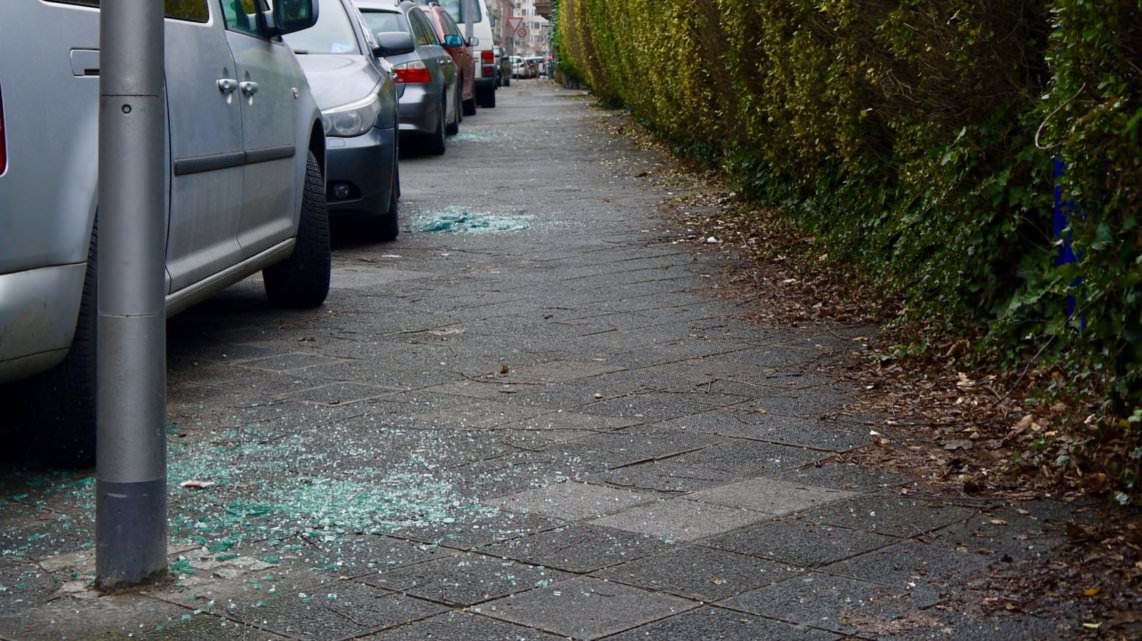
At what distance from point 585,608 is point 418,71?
1311cm

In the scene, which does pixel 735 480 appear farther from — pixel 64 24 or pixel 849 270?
pixel 849 270

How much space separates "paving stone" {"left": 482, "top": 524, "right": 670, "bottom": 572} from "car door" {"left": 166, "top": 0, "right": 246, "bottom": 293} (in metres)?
2.00

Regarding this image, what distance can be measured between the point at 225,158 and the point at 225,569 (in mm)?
2489

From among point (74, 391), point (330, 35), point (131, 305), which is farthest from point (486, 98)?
point (131, 305)

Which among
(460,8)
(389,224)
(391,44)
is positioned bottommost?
(389,224)

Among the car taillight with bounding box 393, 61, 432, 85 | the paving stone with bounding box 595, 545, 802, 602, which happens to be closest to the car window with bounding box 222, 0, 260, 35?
the paving stone with bounding box 595, 545, 802, 602

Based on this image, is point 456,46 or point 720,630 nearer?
point 720,630

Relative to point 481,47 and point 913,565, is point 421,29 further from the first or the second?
point 481,47

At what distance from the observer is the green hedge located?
4.20 meters

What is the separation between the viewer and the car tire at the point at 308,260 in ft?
25.4

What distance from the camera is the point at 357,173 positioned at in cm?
1036

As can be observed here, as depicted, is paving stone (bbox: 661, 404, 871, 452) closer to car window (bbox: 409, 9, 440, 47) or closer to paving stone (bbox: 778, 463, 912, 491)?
paving stone (bbox: 778, 463, 912, 491)

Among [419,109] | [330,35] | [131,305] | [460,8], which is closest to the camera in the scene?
[131,305]

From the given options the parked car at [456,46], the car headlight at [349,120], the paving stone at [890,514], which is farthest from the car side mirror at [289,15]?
the parked car at [456,46]
